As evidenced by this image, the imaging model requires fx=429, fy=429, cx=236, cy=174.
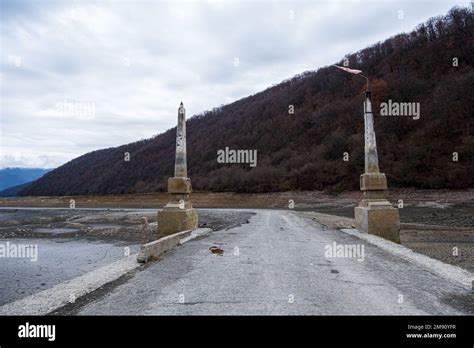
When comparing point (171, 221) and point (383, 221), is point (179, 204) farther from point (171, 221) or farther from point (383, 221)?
point (383, 221)

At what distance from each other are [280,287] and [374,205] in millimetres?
8018

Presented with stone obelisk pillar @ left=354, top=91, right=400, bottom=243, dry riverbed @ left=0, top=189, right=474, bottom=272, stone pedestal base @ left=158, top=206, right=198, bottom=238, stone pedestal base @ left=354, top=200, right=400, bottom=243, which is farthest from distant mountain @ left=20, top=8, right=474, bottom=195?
stone pedestal base @ left=158, top=206, right=198, bottom=238

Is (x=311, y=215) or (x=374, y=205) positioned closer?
(x=374, y=205)

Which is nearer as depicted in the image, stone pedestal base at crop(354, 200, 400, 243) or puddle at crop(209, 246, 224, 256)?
puddle at crop(209, 246, 224, 256)

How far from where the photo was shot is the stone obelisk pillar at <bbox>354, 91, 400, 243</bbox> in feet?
43.5

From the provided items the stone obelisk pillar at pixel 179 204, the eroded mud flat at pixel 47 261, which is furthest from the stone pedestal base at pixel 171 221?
the eroded mud flat at pixel 47 261

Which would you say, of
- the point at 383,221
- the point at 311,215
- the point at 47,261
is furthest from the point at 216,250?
the point at 311,215

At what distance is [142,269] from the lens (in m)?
8.41

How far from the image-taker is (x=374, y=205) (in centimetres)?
1363

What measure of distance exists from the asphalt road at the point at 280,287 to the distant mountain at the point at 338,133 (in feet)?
139

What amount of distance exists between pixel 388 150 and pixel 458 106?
12.3m

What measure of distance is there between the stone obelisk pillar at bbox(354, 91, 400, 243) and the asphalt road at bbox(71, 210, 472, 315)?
11.0 feet

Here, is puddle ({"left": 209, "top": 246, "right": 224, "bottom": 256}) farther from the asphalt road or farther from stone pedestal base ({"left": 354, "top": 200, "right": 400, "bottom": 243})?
stone pedestal base ({"left": 354, "top": 200, "right": 400, "bottom": 243})

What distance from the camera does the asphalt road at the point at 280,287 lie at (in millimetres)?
5465
